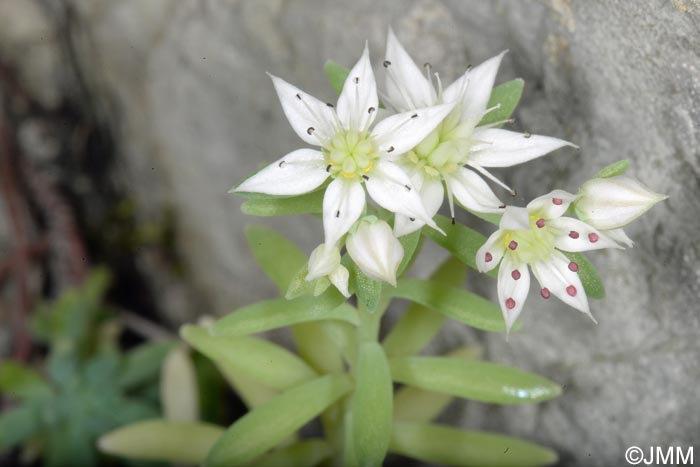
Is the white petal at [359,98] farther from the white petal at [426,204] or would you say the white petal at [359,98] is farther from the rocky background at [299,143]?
the rocky background at [299,143]

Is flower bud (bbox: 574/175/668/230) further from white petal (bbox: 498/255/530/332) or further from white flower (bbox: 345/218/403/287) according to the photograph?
white flower (bbox: 345/218/403/287)

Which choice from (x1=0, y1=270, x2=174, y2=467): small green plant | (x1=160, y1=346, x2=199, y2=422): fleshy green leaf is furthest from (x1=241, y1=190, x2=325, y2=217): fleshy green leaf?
(x1=0, y1=270, x2=174, y2=467): small green plant

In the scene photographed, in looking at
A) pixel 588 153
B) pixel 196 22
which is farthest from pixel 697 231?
pixel 196 22

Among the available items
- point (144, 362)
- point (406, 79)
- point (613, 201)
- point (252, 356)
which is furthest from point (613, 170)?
point (144, 362)

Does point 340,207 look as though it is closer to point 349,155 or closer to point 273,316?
point 349,155

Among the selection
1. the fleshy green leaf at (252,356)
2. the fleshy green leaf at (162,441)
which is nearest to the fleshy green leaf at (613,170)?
the fleshy green leaf at (252,356)

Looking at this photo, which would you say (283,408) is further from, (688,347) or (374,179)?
(688,347)
